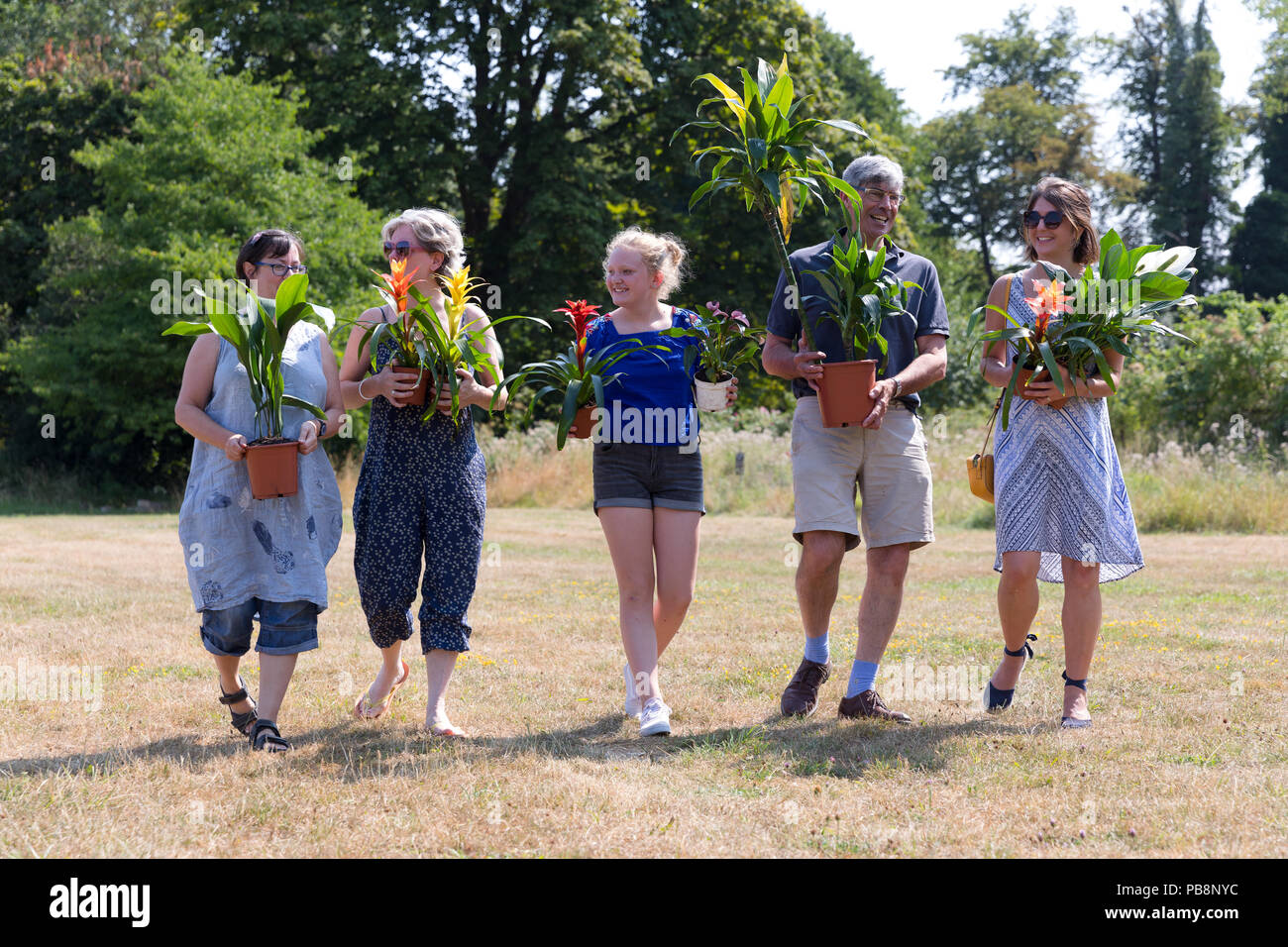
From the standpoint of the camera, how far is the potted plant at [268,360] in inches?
167

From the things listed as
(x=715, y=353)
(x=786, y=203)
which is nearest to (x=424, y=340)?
(x=715, y=353)

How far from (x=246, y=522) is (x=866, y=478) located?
2558 millimetres

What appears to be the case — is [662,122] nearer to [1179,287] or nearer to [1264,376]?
[1264,376]

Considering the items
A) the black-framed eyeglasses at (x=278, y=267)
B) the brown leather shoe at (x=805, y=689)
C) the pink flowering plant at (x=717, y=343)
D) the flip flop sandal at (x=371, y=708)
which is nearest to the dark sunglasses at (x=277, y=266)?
the black-framed eyeglasses at (x=278, y=267)

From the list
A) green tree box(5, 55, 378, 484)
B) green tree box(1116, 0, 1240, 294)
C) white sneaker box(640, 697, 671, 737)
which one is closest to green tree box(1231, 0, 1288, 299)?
green tree box(1116, 0, 1240, 294)

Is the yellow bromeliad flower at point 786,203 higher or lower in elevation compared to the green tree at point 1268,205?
lower

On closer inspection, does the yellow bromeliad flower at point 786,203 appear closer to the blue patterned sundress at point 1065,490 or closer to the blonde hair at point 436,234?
the blue patterned sundress at point 1065,490

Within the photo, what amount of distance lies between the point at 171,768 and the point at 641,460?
2105mm

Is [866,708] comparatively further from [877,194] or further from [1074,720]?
[877,194]

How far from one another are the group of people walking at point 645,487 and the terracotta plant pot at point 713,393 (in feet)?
0.16

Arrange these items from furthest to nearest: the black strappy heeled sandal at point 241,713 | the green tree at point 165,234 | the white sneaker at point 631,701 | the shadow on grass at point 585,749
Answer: the green tree at point 165,234 → the white sneaker at point 631,701 → the black strappy heeled sandal at point 241,713 → the shadow on grass at point 585,749

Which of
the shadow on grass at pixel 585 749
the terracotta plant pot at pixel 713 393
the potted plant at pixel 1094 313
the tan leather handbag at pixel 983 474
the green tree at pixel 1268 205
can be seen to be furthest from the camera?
the green tree at pixel 1268 205

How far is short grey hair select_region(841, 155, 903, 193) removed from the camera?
4887 millimetres
